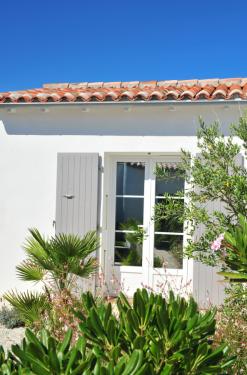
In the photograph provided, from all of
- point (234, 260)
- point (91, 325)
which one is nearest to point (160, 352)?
point (91, 325)

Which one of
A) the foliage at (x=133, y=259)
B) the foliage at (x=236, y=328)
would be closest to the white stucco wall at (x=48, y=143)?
the foliage at (x=133, y=259)

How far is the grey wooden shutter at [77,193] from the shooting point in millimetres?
7555

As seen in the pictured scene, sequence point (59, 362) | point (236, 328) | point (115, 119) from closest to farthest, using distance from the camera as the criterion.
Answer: point (59, 362), point (236, 328), point (115, 119)

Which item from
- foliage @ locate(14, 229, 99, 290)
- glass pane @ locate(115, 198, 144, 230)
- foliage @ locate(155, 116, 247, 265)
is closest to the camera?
foliage @ locate(155, 116, 247, 265)

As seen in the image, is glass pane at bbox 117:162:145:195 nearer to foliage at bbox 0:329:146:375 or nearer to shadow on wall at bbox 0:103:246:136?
shadow on wall at bbox 0:103:246:136

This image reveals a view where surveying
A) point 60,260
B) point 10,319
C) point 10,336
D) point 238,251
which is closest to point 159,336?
point 238,251

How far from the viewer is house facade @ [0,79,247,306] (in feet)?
24.1

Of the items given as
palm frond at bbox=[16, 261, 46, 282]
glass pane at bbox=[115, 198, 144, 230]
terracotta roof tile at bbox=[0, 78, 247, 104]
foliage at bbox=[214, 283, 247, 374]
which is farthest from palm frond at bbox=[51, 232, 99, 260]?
terracotta roof tile at bbox=[0, 78, 247, 104]

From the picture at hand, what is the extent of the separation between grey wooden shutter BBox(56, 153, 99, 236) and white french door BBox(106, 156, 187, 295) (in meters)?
0.42

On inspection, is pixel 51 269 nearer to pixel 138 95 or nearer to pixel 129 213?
pixel 129 213

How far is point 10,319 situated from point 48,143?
2.99 m

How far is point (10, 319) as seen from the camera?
6.32 meters

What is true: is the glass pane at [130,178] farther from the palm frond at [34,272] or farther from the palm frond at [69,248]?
the palm frond at [34,272]

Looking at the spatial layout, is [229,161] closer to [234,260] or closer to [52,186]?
[234,260]
